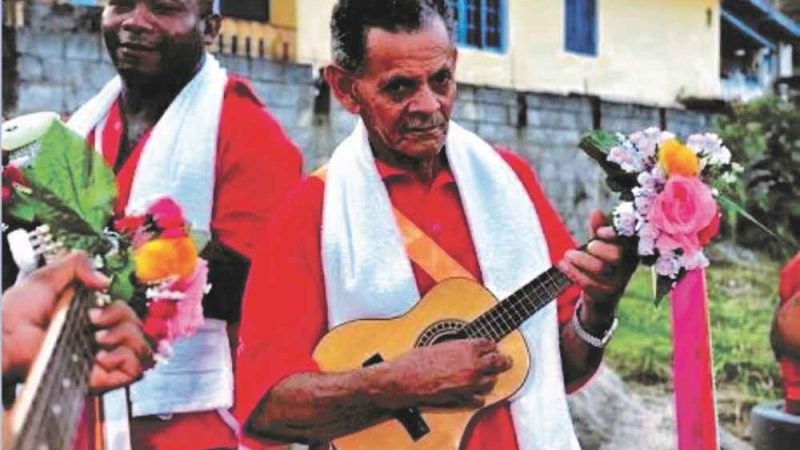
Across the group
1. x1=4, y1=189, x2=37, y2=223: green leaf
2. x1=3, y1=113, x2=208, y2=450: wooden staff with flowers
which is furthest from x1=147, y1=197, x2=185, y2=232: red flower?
x1=4, y1=189, x2=37, y2=223: green leaf

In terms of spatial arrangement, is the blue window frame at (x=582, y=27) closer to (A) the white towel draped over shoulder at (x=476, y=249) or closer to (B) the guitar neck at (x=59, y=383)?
(A) the white towel draped over shoulder at (x=476, y=249)

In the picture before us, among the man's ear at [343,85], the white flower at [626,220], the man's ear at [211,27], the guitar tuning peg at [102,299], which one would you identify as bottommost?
the guitar tuning peg at [102,299]

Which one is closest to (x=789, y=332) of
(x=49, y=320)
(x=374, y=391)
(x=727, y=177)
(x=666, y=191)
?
(x=727, y=177)

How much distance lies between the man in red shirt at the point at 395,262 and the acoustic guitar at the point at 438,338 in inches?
0.5

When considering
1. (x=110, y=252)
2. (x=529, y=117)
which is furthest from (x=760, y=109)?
(x=110, y=252)

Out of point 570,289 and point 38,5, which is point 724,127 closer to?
point 570,289

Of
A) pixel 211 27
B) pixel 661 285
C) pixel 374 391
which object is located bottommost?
pixel 374 391

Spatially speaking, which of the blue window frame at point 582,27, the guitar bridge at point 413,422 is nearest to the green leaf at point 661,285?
the guitar bridge at point 413,422

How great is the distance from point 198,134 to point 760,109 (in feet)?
3.96

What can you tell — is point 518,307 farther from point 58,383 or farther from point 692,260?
point 58,383

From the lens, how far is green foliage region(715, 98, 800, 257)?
8.32 feet

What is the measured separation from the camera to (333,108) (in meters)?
1.98

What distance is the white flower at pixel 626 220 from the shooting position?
5.82 feet

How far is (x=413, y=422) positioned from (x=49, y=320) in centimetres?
68
